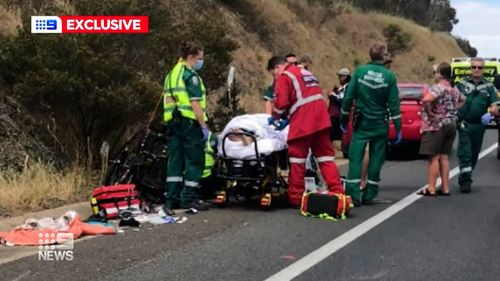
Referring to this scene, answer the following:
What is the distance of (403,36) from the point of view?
184 feet

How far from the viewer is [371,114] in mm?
8875

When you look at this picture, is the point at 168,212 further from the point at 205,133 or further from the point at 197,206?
the point at 205,133

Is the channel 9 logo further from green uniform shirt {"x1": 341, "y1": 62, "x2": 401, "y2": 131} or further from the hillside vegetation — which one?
the hillside vegetation

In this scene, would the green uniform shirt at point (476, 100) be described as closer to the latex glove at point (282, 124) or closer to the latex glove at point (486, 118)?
the latex glove at point (486, 118)

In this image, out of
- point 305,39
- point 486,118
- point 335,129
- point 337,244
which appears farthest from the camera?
point 305,39

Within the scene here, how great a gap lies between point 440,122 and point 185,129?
11.9 ft

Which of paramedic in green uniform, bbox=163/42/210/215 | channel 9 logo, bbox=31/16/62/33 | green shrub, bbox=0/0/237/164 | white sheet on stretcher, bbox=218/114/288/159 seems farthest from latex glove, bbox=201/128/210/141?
channel 9 logo, bbox=31/16/62/33

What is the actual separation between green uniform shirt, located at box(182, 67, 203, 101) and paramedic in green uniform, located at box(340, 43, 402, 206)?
6.36ft

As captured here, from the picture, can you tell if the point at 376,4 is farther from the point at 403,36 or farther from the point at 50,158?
the point at 50,158

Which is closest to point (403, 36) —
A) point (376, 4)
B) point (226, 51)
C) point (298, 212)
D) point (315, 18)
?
point (376, 4)

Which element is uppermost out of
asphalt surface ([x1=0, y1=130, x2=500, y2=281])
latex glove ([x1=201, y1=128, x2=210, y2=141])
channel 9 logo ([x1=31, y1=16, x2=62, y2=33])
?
channel 9 logo ([x1=31, y1=16, x2=62, y2=33])

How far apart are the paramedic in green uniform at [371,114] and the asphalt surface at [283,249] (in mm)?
352

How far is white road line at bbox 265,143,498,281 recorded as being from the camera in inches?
229

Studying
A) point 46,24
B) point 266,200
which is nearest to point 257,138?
point 266,200
